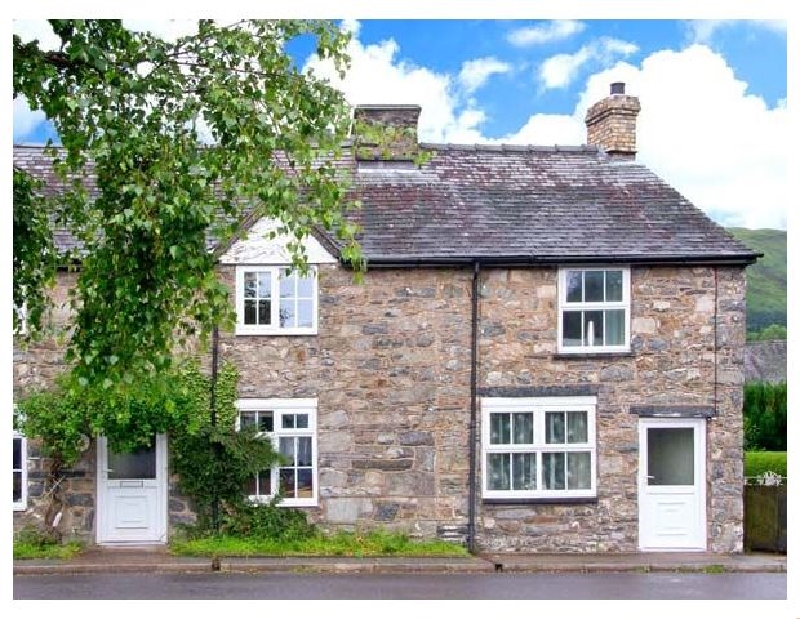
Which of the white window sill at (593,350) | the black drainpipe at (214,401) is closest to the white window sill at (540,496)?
the white window sill at (593,350)

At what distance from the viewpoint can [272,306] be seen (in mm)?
17984

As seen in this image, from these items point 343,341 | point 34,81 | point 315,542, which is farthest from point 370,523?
point 34,81

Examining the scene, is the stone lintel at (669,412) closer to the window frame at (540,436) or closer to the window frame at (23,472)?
the window frame at (540,436)

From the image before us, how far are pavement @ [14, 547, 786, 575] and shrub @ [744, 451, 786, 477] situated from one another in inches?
261

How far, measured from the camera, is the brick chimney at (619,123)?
814 inches

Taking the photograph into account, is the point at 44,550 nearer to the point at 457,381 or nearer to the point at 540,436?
the point at 457,381

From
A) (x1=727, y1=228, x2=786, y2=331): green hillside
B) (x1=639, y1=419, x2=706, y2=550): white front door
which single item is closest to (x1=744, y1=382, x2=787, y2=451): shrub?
Result: (x1=639, y1=419, x2=706, y2=550): white front door

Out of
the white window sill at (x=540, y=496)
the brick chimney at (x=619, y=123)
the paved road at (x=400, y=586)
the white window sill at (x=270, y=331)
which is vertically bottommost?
the paved road at (x=400, y=586)

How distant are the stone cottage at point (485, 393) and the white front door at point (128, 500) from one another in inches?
1.1

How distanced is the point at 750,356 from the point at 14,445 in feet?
83.1

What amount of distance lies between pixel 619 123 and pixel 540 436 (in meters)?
6.20

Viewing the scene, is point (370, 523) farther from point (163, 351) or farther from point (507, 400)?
point (163, 351)

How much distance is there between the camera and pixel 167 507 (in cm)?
1778
